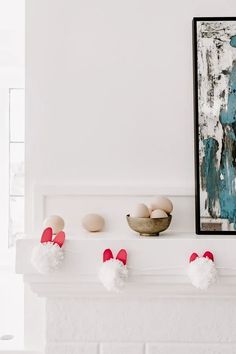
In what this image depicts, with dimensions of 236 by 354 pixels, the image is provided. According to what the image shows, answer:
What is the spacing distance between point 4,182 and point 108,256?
4.97ft

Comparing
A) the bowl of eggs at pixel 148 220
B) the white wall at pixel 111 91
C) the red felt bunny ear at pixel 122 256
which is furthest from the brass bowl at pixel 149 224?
the white wall at pixel 111 91

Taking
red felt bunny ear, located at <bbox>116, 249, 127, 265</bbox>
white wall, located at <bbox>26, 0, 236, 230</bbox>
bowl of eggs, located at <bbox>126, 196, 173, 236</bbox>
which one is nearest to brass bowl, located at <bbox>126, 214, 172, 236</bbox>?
bowl of eggs, located at <bbox>126, 196, 173, 236</bbox>

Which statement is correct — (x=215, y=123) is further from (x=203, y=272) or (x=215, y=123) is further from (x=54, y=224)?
(x=54, y=224)

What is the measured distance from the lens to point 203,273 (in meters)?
1.20

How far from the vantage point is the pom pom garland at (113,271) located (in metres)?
1.20

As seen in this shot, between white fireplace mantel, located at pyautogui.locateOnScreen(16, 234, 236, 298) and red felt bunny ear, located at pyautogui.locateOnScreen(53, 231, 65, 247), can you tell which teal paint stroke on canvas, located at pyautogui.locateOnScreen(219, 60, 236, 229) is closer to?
white fireplace mantel, located at pyautogui.locateOnScreen(16, 234, 236, 298)

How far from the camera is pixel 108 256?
124cm

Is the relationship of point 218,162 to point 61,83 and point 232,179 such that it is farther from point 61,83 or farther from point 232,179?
point 61,83

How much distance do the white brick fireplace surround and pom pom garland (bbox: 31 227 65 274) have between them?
0.03m

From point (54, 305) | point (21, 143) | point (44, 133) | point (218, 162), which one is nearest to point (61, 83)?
point (44, 133)

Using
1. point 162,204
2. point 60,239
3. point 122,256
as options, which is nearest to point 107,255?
point 122,256

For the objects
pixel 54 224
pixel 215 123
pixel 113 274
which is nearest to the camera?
pixel 113 274

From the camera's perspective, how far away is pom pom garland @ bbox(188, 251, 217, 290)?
1.20m

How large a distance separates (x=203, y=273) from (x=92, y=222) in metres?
0.40
